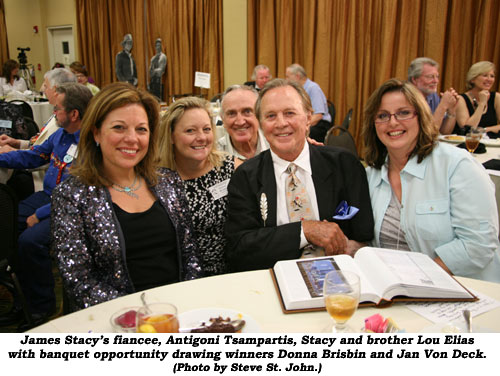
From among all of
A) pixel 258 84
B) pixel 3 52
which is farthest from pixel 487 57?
pixel 3 52

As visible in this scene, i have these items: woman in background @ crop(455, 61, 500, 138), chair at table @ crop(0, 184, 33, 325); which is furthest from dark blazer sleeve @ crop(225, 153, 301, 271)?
woman in background @ crop(455, 61, 500, 138)

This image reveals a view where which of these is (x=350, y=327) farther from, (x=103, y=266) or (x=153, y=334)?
(x=103, y=266)

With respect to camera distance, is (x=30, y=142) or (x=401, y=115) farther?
(x=30, y=142)

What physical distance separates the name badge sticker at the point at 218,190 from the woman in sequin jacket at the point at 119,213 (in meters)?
0.24

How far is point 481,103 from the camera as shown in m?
4.33

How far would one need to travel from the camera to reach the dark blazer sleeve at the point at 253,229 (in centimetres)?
174

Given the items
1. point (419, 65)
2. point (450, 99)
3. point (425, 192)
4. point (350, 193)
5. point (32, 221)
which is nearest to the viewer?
point (425, 192)

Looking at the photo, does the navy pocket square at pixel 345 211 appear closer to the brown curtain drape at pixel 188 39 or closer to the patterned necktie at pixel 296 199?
the patterned necktie at pixel 296 199

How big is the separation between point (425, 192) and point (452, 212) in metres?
0.14

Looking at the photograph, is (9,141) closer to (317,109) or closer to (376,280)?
(376,280)

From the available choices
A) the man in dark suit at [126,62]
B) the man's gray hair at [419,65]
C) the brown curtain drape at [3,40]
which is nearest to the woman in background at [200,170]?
the man's gray hair at [419,65]

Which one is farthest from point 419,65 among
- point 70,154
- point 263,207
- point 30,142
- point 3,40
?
point 3,40

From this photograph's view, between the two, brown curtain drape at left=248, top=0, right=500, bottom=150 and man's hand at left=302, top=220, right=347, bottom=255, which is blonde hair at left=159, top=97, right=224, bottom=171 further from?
brown curtain drape at left=248, top=0, right=500, bottom=150

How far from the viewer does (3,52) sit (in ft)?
32.7
